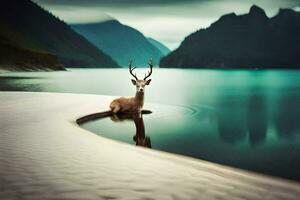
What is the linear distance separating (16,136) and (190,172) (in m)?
6.51

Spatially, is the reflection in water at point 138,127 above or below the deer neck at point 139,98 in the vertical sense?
below

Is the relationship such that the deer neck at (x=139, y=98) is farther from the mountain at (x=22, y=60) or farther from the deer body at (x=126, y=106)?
the mountain at (x=22, y=60)

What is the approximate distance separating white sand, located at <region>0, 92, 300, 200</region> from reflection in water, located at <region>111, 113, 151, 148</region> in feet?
7.66

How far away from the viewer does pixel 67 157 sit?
899 cm

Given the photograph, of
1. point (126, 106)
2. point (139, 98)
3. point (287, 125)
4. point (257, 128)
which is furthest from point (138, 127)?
point (287, 125)

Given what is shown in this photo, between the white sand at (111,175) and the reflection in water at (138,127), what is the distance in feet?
7.66

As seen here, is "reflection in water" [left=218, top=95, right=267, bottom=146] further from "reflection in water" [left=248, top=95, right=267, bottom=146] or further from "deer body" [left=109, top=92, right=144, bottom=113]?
"deer body" [left=109, top=92, right=144, bottom=113]

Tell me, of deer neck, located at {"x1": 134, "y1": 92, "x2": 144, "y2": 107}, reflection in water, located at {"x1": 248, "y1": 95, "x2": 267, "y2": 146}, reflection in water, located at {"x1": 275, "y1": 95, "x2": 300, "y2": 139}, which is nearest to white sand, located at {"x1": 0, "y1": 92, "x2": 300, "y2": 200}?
reflection in water, located at {"x1": 248, "y1": 95, "x2": 267, "y2": 146}

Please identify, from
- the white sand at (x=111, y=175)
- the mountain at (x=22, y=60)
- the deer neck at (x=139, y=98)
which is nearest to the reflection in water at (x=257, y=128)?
the deer neck at (x=139, y=98)

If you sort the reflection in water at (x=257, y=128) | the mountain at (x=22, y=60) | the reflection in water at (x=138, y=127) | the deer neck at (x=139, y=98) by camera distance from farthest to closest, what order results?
the mountain at (x=22, y=60), the deer neck at (x=139, y=98), the reflection in water at (x=257, y=128), the reflection in water at (x=138, y=127)

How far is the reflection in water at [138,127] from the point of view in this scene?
13758mm

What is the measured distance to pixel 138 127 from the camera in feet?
55.3

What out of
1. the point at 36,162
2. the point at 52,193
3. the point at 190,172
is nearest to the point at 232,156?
the point at 190,172

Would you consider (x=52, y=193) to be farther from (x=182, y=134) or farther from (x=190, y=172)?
(x=182, y=134)
